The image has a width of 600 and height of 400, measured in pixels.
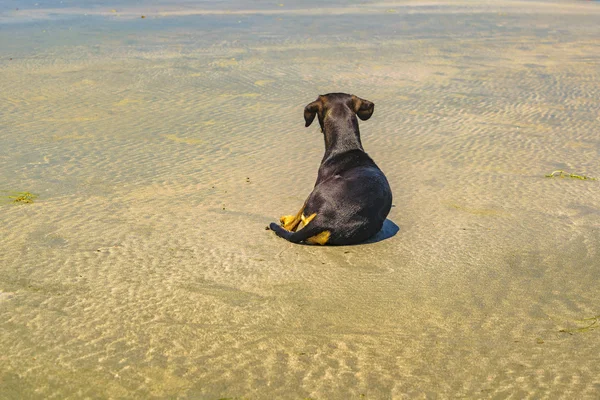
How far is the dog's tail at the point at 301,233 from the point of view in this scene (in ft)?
19.0

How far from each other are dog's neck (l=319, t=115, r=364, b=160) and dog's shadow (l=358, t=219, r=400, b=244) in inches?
28.1

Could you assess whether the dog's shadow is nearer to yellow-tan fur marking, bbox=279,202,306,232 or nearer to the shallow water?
the shallow water

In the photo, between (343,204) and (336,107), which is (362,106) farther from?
(343,204)

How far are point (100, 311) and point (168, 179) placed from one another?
10.7ft

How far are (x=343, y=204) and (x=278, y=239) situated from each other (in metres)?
0.62

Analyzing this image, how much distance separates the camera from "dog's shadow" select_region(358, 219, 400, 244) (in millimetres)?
6121

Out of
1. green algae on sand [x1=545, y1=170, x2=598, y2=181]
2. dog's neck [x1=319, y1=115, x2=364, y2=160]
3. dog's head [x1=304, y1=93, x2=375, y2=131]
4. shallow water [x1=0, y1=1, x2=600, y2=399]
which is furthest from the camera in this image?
green algae on sand [x1=545, y1=170, x2=598, y2=181]

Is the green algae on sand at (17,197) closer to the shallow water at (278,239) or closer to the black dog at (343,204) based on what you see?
the shallow water at (278,239)

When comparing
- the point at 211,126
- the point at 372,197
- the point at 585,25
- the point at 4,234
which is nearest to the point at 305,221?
the point at 372,197

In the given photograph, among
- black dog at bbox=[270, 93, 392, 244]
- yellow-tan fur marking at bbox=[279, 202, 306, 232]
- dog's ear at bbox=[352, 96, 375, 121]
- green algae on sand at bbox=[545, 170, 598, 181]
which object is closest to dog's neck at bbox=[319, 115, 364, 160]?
black dog at bbox=[270, 93, 392, 244]

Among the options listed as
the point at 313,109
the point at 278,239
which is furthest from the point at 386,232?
the point at 313,109

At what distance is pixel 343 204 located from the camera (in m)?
5.85

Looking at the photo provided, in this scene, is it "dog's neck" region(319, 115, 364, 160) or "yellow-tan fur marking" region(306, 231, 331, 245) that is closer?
"yellow-tan fur marking" region(306, 231, 331, 245)

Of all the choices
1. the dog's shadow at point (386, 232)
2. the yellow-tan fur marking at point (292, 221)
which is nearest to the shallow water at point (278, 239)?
the dog's shadow at point (386, 232)
